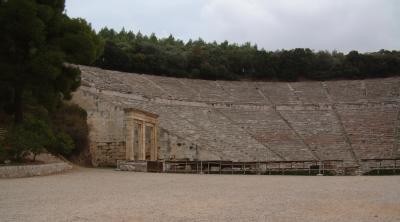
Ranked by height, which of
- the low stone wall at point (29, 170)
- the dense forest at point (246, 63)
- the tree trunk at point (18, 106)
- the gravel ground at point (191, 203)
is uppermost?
the dense forest at point (246, 63)

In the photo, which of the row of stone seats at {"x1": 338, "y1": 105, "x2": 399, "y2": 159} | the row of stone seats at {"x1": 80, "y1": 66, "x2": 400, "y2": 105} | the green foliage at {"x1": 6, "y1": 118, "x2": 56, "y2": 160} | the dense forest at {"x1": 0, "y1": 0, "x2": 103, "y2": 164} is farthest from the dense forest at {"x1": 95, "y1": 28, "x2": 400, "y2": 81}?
the green foliage at {"x1": 6, "y1": 118, "x2": 56, "y2": 160}

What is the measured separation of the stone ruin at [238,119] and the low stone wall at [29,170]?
23.0ft

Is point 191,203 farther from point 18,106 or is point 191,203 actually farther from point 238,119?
point 238,119

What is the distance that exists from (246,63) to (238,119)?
18872 mm

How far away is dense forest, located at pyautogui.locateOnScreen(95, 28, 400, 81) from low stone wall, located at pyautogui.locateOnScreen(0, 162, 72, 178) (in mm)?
33420

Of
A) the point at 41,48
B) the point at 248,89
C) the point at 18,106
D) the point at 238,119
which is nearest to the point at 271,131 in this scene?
the point at 238,119

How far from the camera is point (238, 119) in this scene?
40219 mm

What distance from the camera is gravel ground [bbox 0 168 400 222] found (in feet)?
28.7

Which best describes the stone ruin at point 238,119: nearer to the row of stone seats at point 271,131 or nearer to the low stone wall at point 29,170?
the row of stone seats at point 271,131

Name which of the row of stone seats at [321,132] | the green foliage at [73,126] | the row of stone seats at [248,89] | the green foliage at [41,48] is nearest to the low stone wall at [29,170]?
the green foliage at [41,48]

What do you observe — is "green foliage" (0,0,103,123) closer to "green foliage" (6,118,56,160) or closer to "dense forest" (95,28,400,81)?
"green foliage" (6,118,56,160)

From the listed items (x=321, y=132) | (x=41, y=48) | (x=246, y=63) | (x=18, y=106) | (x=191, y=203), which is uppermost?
(x=246, y=63)

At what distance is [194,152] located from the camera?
31109mm

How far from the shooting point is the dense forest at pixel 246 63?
5384 centimetres
